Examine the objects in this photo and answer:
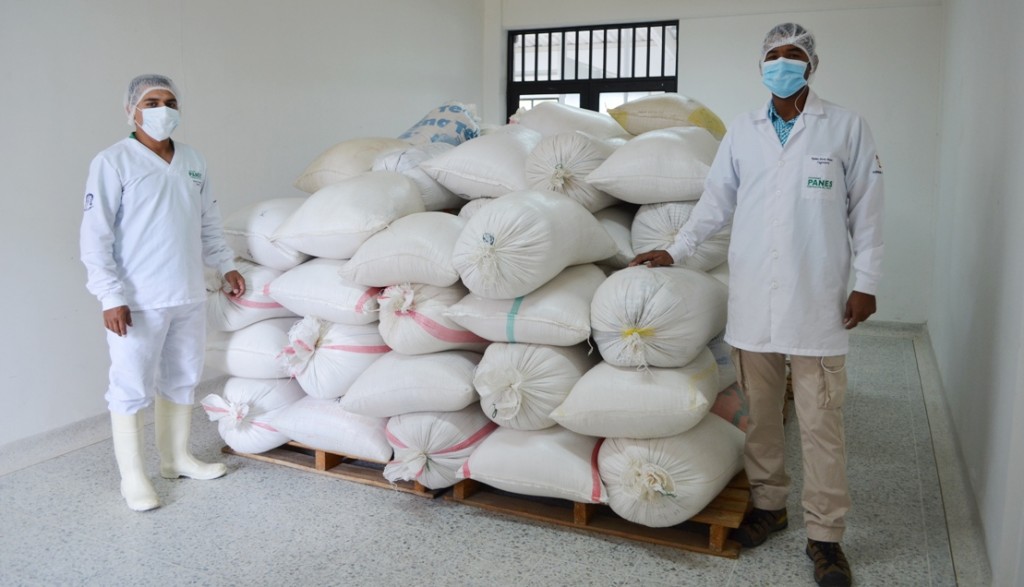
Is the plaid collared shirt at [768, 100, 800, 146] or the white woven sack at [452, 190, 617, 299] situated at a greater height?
the plaid collared shirt at [768, 100, 800, 146]

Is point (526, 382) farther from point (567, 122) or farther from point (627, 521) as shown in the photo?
point (567, 122)

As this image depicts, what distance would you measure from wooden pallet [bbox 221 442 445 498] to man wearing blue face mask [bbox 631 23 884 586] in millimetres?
1218

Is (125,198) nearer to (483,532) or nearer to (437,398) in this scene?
(437,398)

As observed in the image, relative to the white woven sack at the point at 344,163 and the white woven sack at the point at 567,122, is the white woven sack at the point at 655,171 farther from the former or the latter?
the white woven sack at the point at 344,163

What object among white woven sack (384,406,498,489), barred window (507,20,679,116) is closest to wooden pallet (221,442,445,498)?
white woven sack (384,406,498,489)

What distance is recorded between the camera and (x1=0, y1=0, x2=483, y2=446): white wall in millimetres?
2877

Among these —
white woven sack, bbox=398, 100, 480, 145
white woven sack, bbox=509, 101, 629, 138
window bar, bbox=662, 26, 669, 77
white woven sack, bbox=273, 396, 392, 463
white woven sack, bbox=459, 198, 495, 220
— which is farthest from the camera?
window bar, bbox=662, 26, 669, 77

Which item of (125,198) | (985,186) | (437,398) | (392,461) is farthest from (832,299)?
(125,198)

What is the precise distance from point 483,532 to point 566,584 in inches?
15.2

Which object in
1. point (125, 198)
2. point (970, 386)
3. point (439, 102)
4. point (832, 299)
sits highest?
point (439, 102)

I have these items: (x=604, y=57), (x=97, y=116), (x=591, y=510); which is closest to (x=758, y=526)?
(x=591, y=510)

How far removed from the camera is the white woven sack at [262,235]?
9.51 ft

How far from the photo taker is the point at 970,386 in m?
2.65

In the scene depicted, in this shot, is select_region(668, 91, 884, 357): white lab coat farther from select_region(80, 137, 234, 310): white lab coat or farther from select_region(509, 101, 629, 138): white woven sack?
select_region(80, 137, 234, 310): white lab coat
